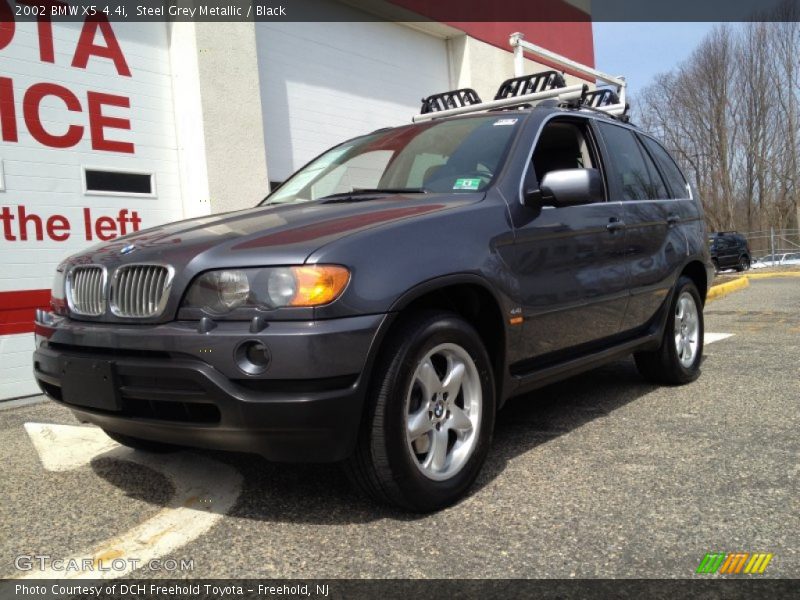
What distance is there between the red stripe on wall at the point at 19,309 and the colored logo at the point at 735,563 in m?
5.68

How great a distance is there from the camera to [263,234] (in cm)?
267

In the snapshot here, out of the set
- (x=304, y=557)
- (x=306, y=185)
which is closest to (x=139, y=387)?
(x=304, y=557)

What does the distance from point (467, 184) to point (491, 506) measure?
4.87ft

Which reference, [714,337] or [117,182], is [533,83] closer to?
[714,337]

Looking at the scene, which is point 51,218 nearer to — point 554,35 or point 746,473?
point 746,473

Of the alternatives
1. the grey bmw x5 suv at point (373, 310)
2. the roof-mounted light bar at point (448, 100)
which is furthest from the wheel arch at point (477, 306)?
the roof-mounted light bar at point (448, 100)

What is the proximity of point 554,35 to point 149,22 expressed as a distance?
989cm

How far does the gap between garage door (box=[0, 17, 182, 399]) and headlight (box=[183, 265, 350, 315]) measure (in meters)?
4.52

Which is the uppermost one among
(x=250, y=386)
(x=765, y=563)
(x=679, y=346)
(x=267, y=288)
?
(x=267, y=288)

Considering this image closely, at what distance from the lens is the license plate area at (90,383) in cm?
258

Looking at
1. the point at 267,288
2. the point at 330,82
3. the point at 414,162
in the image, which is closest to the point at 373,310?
the point at 267,288

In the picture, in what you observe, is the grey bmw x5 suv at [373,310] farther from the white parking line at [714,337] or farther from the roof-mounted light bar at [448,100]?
the white parking line at [714,337]

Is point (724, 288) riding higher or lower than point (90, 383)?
lower

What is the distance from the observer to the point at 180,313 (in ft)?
8.27
